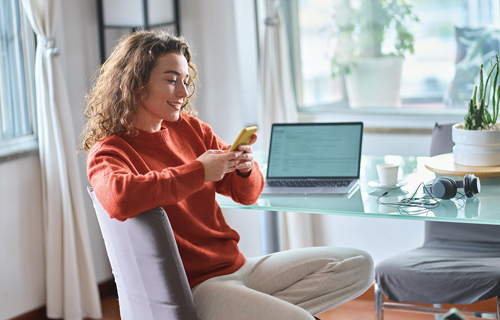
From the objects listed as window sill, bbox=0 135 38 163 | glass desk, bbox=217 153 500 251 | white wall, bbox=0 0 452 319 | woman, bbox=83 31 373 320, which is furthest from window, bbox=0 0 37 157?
glass desk, bbox=217 153 500 251

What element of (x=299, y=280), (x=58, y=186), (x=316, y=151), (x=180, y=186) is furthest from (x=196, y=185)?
(x=58, y=186)

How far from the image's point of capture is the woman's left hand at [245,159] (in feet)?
5.31

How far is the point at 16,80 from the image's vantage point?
8.44ft

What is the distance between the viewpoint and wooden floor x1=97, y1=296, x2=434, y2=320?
2564 millimetres

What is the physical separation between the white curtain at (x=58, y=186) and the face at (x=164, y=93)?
1.04m

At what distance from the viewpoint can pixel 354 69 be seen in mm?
2895

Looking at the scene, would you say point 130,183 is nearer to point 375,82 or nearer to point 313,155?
point 313,155

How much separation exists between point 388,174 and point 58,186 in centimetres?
148

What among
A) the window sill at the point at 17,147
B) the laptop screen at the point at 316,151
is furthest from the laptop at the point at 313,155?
the window sill at the point at 17,147

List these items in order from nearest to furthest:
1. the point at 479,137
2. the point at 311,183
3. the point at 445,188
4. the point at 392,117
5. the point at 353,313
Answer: the point at 445,188, the point at 479,137, the point at 311,183, the point at 353,313, the point at 392,117

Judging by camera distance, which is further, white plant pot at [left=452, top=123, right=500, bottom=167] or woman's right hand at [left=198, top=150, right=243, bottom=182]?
white plant pot at [left=452, top=123, right=500, bottom=167]

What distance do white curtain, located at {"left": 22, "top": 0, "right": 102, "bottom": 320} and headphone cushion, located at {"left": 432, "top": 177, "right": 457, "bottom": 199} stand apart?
1594mm

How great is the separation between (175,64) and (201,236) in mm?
479

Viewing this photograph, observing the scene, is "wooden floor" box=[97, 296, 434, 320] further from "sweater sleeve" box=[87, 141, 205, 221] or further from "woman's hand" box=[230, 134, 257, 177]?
"sweater sleeve" box=[87, 141, 205, 221]
